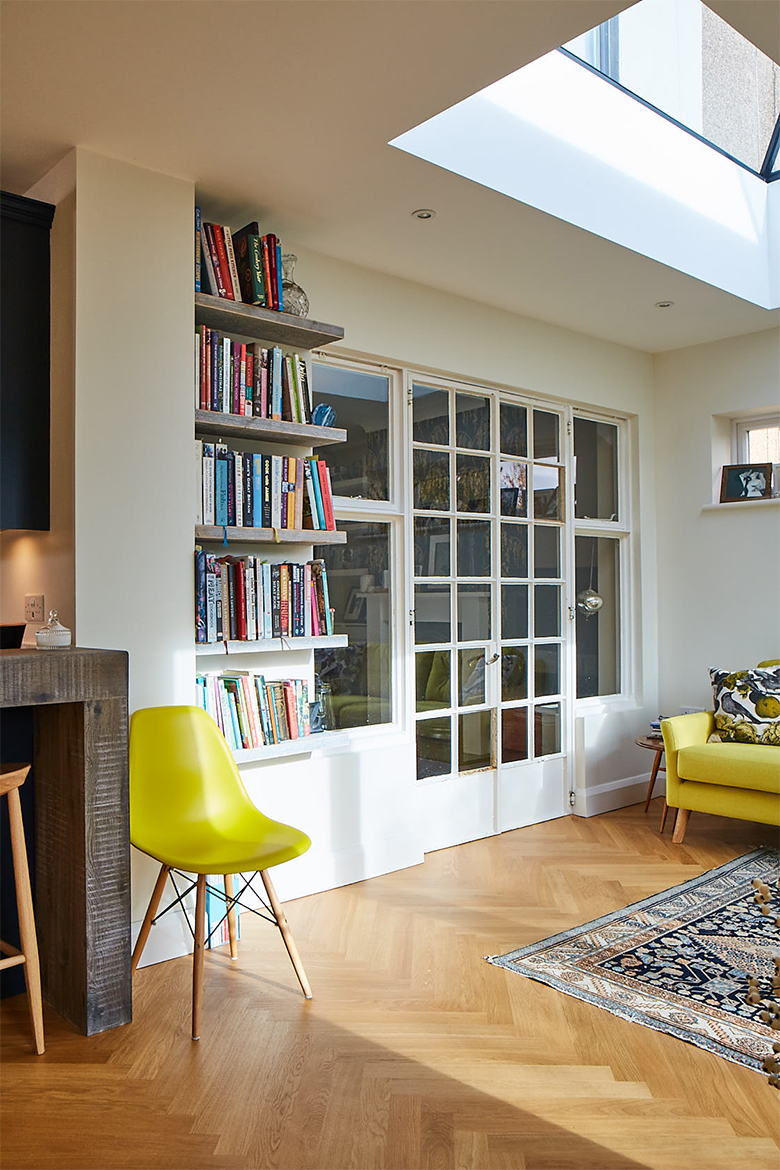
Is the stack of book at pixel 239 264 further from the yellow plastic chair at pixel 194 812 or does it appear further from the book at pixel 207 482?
the yellow plastic chair at pixel 194 812

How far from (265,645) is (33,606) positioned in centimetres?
82

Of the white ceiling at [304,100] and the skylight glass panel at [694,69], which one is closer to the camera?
the white ceiling at [304,100]

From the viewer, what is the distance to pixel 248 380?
341 centimetres

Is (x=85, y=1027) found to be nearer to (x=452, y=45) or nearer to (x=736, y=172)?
(x=452, y=45)

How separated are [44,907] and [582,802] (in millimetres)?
3069

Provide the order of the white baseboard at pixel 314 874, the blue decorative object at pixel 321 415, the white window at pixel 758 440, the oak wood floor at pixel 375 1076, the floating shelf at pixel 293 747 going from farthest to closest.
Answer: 1. the white window at pixel 758 440
2. the blue decorative object at pixel 321 415
3. the floating shelf at pixel 293 747
4. the white baseboard at pixel 314 874
5. the oak wood floor at pixel 375 1076

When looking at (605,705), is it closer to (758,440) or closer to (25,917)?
(758,440)

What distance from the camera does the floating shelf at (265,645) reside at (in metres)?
3.23

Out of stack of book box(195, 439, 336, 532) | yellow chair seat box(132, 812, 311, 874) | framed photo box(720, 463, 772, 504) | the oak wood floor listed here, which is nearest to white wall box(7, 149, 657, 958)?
stack of book box(195, 439, 336, 532)

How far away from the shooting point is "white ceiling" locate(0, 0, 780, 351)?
2330mm

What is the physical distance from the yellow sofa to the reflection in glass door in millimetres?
743

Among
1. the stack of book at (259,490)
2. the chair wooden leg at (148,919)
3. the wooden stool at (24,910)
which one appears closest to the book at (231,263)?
the stack of book at (259,490)

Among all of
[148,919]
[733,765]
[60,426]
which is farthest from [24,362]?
[733,765]

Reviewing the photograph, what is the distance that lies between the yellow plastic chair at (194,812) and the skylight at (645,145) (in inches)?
80.7
